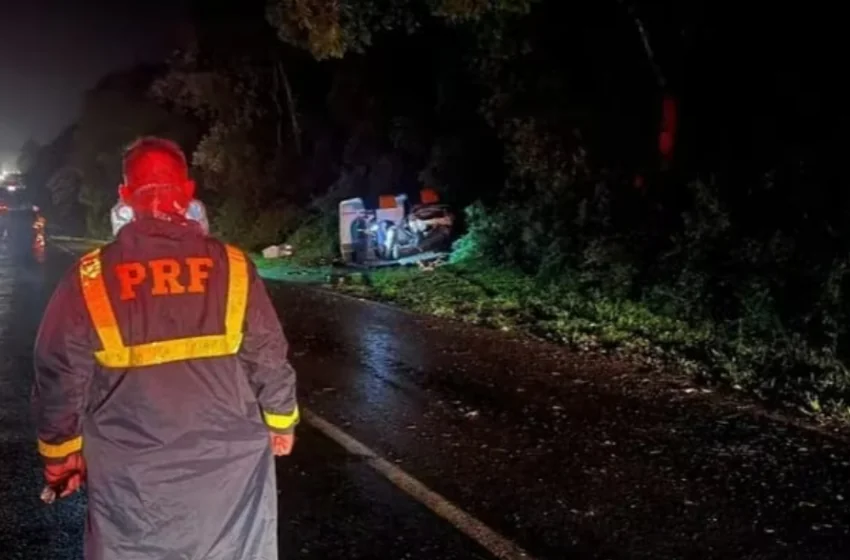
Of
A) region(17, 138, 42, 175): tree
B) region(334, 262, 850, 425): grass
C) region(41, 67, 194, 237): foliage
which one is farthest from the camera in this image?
region(17, 138, 42, 175): tree

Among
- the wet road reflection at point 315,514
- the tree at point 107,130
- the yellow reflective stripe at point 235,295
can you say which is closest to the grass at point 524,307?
the wet road reflection at point 315,514

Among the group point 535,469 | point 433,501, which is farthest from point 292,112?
point 433,501

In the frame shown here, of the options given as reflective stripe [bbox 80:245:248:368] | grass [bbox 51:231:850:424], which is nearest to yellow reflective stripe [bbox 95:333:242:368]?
reflective stripe [bbox 80:245:248:368]

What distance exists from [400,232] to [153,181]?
733 inches

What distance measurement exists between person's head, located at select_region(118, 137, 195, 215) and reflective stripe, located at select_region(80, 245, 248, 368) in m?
0.22

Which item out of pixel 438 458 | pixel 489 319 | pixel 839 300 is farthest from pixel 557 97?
pixel 438 458

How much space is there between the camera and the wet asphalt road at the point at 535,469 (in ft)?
18.0

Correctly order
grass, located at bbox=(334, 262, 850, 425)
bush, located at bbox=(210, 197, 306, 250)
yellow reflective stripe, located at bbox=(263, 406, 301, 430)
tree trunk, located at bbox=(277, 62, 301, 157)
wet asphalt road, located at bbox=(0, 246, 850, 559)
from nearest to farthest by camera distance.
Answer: yellow reflective stripe, located at bbox=(263, 406, 301, 430) < wet asphalt road, located at bbox=(0, 246, 850, 559) < grass, located at bbox=(334, 262, 850, 425) < bush, located at bbox=(210, 197, 306, 250) < tree trunk, located at bbox=(277, 62, 301, 157)

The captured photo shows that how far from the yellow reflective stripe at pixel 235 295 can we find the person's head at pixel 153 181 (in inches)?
9.5

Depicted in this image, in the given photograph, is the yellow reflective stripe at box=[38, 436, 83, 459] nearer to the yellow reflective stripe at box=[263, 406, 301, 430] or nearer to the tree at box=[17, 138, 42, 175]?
the yellow reflective stripe at box=[263, 406, 301, 430]

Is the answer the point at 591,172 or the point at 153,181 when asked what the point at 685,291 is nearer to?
the point at 591,172

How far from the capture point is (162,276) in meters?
3.08

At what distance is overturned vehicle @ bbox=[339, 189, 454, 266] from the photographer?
2172 cm

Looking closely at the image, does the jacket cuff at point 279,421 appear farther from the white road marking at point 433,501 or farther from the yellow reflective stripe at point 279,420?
the white road marking at point 433,501
